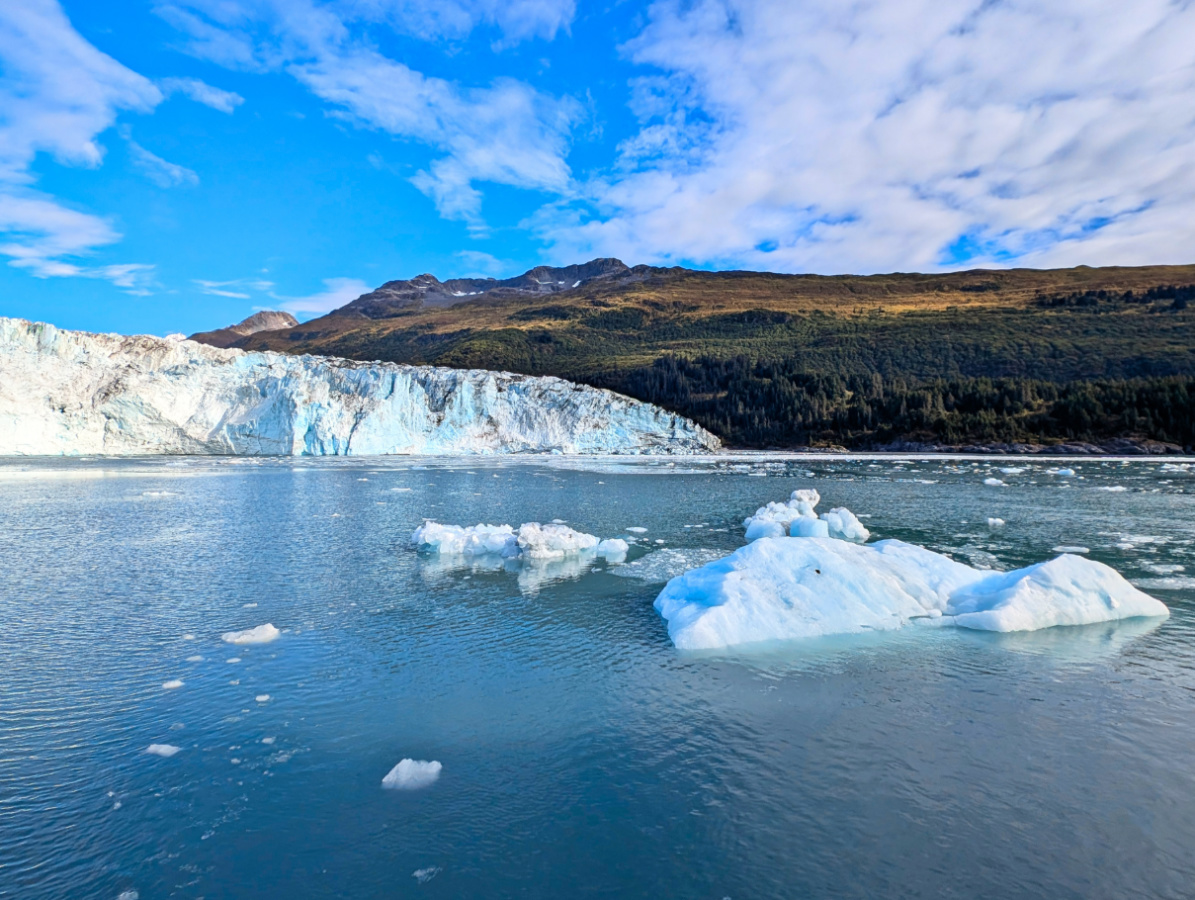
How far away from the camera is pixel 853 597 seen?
33.8ft

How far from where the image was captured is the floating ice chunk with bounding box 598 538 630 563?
15.0 m

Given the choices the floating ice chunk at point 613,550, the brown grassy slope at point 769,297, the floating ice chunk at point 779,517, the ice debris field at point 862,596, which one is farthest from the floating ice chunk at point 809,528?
the brown grassy slope at point 769,297

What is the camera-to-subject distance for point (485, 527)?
1702cm

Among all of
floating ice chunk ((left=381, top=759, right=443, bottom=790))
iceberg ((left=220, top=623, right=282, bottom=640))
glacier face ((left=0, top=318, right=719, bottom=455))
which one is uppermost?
glacier face ((left=0, top=318, right=719, bottom=455))

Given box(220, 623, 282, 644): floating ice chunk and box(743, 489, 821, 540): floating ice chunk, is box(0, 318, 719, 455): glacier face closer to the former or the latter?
box(743, 489, 821, 540): floating ice chunk

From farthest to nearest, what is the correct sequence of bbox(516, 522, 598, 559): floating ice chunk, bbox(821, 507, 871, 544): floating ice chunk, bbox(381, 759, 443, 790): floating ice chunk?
bbox(821, 507, 871, 544): floating ice chunk
bbox(516, 522, 598, 559): floating ice chunk
bbox(381, 759, 443, 790): floating ice chunk

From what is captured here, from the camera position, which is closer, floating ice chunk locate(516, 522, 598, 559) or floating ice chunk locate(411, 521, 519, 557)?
floating ice chunk locate(516, 522, 598, 559)

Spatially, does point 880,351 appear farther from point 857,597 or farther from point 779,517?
point 857,597

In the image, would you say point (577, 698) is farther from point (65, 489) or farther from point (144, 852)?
point (65, 489)

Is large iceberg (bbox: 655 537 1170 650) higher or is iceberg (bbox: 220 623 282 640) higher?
large iceberg (bbox: 655 537 1170 650)

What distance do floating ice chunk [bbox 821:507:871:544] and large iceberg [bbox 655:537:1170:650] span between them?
5.89 meters

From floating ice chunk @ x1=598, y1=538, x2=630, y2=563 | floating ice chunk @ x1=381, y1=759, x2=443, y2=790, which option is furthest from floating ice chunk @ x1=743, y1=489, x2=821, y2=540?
floating ice chunk @ x1=381, y1=759, x2=443, y2=790

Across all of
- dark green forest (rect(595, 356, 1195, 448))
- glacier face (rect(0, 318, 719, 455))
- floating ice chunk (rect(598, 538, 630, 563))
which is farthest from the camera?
dark green forest (rect(595, 356, 1195, 448))

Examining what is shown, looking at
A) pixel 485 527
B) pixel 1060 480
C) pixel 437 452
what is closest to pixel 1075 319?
pixel 1060 480
